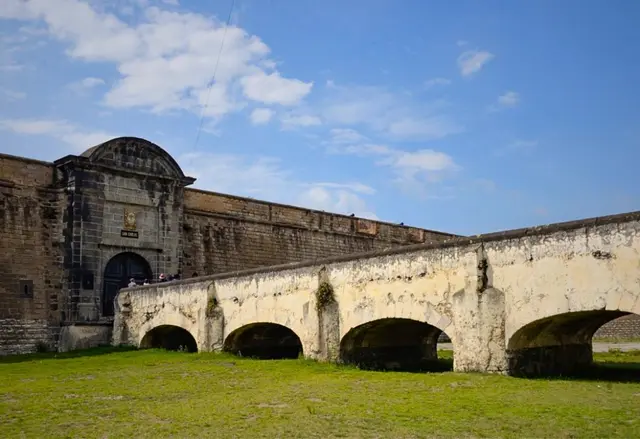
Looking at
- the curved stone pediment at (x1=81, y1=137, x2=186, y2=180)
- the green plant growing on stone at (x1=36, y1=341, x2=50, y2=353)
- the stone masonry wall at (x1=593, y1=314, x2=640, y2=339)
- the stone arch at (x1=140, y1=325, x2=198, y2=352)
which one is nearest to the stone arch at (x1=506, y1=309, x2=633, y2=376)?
the stone arch at (x1=140, y1=325, x2=198, y2=352)

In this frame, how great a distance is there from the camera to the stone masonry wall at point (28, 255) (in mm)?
17000

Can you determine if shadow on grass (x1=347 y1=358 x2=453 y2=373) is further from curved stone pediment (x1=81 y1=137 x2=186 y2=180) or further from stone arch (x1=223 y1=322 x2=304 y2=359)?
curved stone pediment (x1=81 y1=137 x2=186 y2=180)

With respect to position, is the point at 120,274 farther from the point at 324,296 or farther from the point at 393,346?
the point at 393,346

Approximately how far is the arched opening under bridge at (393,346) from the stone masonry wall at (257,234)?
10.0m

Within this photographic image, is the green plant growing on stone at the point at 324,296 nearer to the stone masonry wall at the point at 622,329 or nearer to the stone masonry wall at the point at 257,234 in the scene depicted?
the stone masonry wall at the point at 257,234

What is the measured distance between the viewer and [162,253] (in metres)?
20.1

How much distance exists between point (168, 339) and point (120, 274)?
3183 mm

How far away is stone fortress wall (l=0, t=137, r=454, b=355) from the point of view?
1734 cm

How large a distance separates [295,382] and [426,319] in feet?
7.56

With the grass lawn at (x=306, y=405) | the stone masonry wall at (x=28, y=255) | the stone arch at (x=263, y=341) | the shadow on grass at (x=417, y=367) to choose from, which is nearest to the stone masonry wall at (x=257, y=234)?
the stone masonry wall at (x=28, y=255)

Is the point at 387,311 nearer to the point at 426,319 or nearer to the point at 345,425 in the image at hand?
the point at 426,319

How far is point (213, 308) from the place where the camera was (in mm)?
14531

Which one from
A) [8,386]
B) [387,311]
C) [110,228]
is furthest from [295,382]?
[110,228]

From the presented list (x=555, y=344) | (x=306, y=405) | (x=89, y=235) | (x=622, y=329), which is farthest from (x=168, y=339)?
(x=622, y=329)
